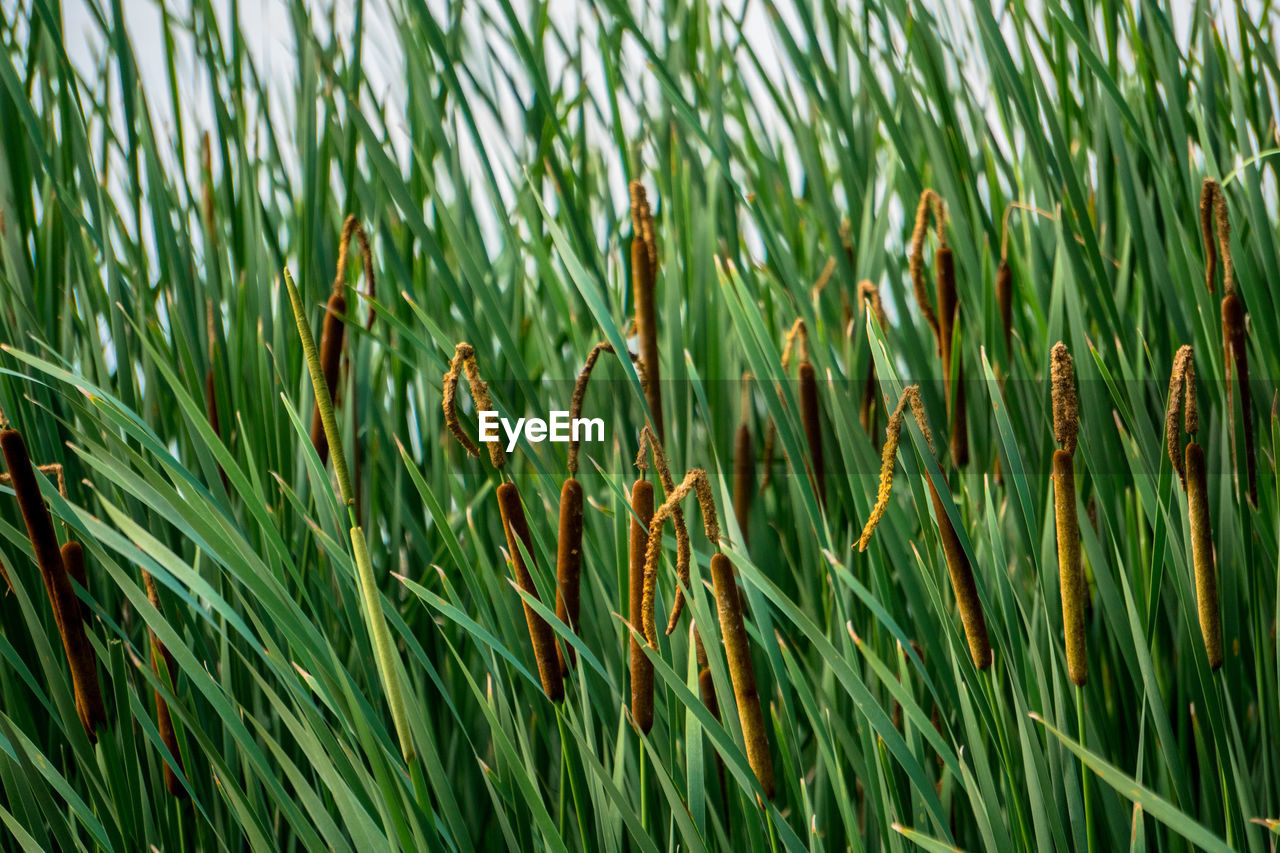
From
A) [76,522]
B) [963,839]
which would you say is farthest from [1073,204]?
[76,522]

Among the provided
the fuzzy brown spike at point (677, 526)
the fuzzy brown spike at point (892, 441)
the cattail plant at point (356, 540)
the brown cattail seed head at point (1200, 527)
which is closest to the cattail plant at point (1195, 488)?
the brown cattail seed head at point (1200, 527)

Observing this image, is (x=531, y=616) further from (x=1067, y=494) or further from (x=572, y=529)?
(x=1067, y=494)

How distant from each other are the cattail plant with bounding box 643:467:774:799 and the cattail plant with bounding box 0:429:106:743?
0.26m

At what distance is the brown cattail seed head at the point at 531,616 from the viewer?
1.32ft

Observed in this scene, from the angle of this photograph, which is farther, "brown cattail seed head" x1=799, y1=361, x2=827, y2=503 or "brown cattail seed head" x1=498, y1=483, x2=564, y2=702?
"brown cattail seed head" x1=799, y1=361, x2=827, y2=503

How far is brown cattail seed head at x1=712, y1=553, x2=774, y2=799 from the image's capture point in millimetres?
366

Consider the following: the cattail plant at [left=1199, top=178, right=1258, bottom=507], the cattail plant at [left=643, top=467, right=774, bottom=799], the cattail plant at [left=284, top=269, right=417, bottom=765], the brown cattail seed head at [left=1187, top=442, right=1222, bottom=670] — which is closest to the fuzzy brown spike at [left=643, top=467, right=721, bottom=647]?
the cattail plant at [left=643, top=467, right=774, bottom=799]

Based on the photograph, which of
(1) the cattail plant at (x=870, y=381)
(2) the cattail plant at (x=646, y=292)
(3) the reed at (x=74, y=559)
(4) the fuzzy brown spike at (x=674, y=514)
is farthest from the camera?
(1) the cattail plant at (x=870, y=381)

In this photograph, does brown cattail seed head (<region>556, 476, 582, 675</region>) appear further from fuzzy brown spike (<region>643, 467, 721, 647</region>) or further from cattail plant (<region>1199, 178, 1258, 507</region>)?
cattail plant (<region>1199, 178, 1258, 507</region>)

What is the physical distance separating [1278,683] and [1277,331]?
0.22m

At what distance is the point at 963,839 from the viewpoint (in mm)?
546

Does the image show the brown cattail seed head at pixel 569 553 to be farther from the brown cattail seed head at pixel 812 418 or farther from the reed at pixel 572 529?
the brown cattail seed head at pixel 812 418

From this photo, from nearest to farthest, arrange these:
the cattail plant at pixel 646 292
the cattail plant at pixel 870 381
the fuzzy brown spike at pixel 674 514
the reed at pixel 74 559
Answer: the fuzzy brown spike at pixel 674 514, the reed at pixel 74 559, the cattail plant at pixel 646 292, the cattail plant at pixel 870 381

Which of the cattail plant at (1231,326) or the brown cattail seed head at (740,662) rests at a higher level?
the cattail plant at (1231,326)
